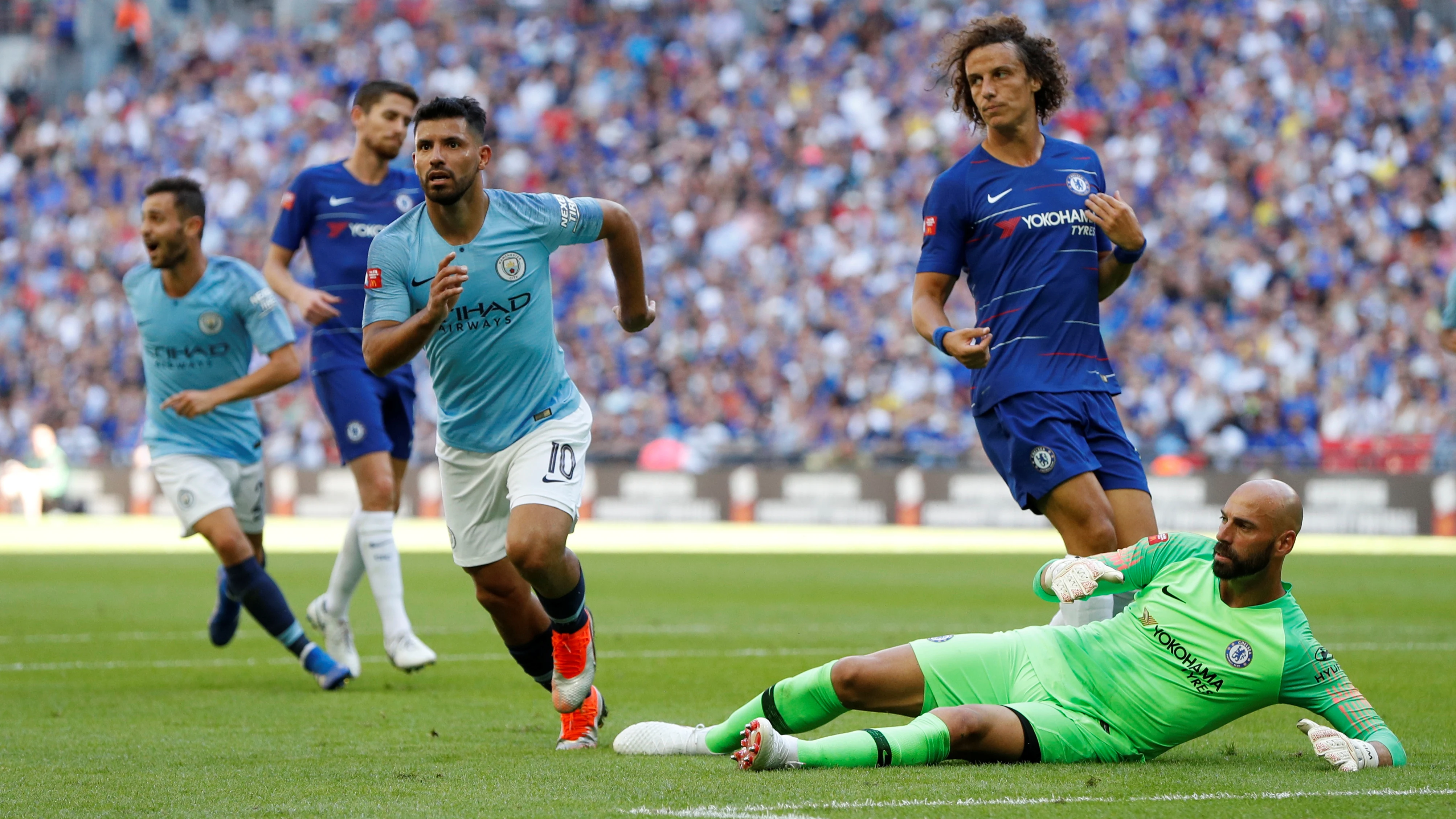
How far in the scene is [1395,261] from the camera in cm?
2338

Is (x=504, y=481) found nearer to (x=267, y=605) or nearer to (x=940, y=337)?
(x=940, y=337)

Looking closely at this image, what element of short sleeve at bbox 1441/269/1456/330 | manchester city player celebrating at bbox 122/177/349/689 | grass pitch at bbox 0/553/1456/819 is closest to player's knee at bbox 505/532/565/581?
grass pitch at bbox 0/553/1456/819

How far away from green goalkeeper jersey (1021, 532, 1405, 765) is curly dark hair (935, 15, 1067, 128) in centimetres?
207

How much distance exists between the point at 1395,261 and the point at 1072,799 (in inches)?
810

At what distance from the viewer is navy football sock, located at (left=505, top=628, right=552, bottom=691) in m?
7.06

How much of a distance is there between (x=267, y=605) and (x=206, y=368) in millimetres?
1393

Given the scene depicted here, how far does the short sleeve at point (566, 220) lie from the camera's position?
6.62m

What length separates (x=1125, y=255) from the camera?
6508mm

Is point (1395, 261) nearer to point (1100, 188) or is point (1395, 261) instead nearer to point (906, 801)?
point (1100, 188)

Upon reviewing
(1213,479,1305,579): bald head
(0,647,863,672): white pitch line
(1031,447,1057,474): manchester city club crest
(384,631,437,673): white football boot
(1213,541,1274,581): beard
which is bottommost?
(0,647,863,672): white pitch line

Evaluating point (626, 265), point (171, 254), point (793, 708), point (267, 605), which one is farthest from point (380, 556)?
point (793, 708)

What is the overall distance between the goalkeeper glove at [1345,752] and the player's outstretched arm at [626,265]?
117 inches

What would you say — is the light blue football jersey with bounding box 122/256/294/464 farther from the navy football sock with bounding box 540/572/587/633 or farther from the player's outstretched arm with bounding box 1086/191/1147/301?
the player's outstretched arm with bounding box 1086/191/1147/301

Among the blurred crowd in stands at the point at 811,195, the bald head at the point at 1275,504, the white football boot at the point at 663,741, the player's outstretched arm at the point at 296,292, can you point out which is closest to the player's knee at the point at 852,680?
the white football boot at the point at 663,741
